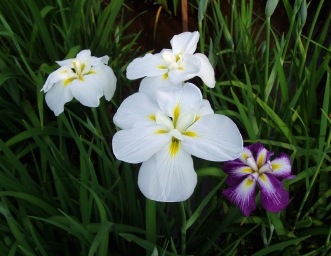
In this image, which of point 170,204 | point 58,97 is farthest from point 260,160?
point 58,97

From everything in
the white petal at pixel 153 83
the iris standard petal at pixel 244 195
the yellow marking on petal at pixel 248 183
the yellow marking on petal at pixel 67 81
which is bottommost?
the iris standard petal at pixel 244 195

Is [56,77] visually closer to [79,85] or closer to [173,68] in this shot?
[79,85]

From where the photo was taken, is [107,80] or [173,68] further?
[107,80]

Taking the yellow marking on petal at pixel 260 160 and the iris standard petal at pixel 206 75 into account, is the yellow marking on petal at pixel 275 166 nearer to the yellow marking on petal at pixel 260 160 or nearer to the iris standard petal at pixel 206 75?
the yellow marking on petal at pixel 260 160

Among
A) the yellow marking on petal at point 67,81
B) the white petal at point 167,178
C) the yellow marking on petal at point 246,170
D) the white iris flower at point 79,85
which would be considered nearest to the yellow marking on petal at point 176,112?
the white petal at point 167,178

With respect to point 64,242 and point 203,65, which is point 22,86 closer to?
point 64,242

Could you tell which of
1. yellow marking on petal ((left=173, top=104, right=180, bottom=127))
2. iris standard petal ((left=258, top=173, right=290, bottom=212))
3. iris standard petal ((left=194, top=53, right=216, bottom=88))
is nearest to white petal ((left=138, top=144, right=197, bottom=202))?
yellow marking on petal ((left=173, top=104, right=180, bottom=127))
